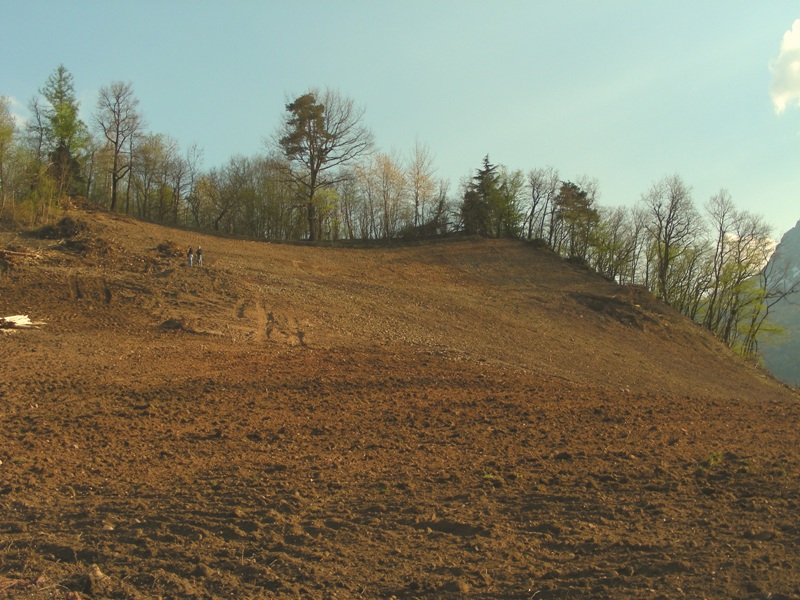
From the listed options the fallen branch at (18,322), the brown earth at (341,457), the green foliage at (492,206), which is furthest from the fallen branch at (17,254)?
the green foliage at (492,206)

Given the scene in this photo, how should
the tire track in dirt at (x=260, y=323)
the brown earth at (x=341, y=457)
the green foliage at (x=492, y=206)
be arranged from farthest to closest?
the green foliage at (x=492, y=206), the tire track in dirt at (x=260, y=323), the brown earth at (x=341, y=457)

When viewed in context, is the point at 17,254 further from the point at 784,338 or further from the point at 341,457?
the point at 784,338

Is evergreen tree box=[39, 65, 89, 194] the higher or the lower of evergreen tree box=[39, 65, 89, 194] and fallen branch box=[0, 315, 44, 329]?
the higher

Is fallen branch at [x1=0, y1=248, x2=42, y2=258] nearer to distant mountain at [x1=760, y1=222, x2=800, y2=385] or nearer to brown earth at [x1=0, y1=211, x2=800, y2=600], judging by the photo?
brown earth at [x1=0, y1=211, x2=800, y2=600]

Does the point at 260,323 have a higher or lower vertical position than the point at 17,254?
lower

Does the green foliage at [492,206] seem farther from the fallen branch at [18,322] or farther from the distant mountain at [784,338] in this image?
the fallen branch at [18,322]

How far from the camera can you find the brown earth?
17.7 feet

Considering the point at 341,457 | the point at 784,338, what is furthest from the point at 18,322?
the point at 784,338

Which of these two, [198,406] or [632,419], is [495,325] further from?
[198,406]

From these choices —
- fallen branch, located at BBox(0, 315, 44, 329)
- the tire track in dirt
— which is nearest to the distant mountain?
the tire track in dirt

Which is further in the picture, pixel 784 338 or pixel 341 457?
pixel 784 338

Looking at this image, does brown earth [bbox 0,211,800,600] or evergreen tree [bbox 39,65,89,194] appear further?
evergreen tree [bbox 39,65,89,194]

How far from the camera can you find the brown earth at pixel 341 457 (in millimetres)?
5398

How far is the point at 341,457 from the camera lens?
29.5 ft
